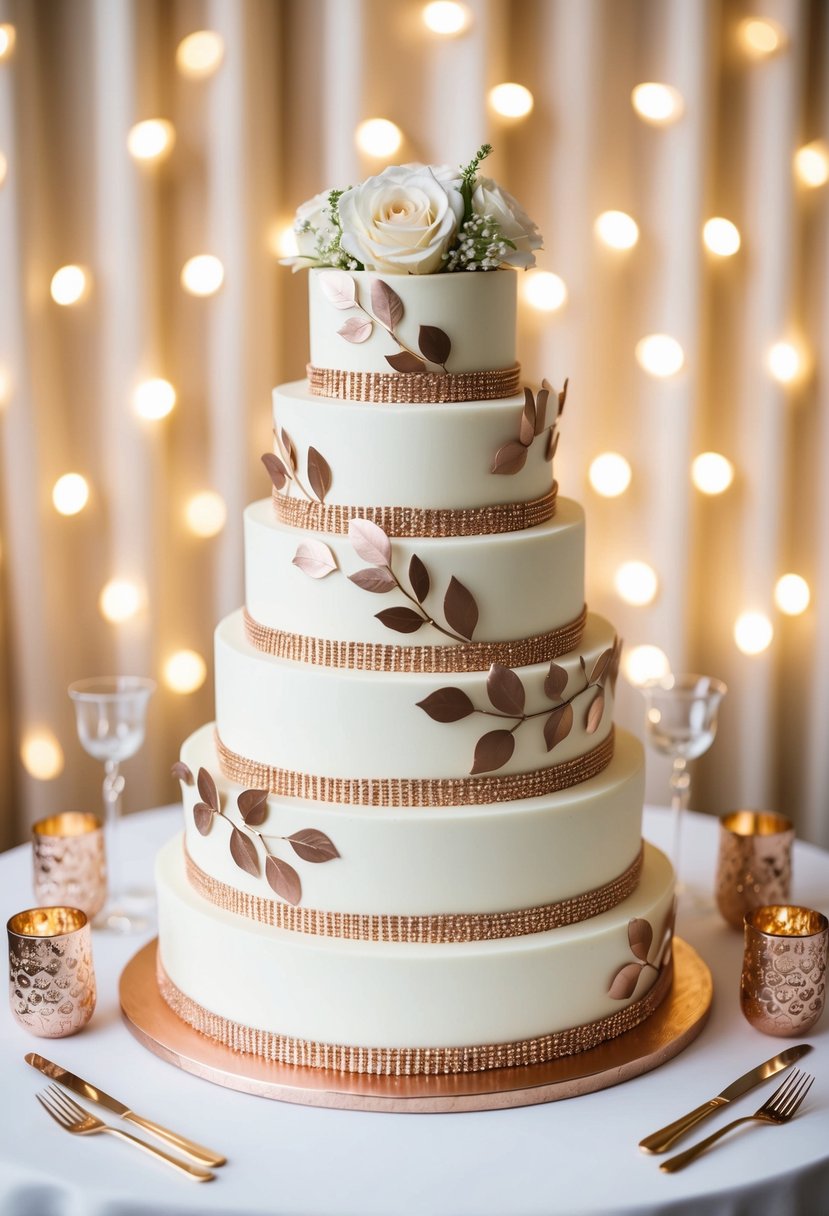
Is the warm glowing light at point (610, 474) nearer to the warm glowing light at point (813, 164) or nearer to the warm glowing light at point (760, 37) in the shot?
the warm glowing light at point (813, 164)

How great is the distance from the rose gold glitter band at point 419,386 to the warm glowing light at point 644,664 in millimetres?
1278

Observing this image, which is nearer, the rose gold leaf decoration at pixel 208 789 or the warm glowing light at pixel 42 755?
the rose gold leaf decoration at pixel 208 789

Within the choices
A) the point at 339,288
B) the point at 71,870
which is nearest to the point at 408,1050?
the point at 71,870

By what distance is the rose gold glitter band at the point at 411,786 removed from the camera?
136 centimetres

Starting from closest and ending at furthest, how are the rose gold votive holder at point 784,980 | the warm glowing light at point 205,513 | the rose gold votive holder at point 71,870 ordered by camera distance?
the rose gold votive holder at point 784,980 → the rose gold votive holder at point 71,870 → the warm glowing light at point 205,513

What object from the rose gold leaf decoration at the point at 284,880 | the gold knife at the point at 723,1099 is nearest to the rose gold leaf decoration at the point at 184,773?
the rose gold leaf decoration at the point at 284,880

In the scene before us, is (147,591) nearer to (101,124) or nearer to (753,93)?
(101,124)

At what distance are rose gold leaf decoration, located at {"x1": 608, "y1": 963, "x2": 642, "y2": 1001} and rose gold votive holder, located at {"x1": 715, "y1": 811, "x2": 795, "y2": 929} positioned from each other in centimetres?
34

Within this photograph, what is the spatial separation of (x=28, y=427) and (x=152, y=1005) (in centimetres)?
125

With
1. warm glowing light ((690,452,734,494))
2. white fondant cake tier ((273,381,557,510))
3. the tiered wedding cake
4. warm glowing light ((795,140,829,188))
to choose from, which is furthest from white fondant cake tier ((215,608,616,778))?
warm glowing light ((795,140,829,188))

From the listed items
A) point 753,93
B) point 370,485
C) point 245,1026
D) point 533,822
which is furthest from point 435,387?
point 753,93

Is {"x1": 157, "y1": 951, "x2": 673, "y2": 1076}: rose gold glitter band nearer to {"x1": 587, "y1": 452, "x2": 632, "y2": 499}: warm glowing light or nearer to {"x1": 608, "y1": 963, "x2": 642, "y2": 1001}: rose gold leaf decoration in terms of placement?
{"x1": 608, "y1": 963, "x2": 642, "y2": 1001}: rose gold leaf decoration

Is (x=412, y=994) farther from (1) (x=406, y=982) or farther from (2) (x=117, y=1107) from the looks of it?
(2) (x=117, y=1107)

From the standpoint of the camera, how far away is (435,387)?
138 centimetres
